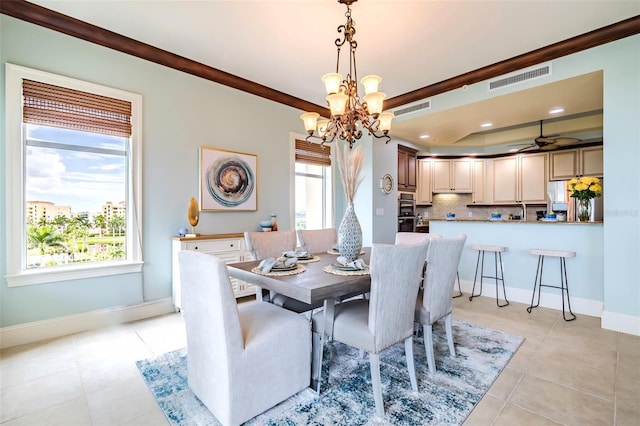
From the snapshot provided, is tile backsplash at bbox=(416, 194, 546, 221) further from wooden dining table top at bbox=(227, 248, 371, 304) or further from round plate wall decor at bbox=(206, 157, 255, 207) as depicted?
wooden dining table top at bbox=(227, 248, 371, 304)

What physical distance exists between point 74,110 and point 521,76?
477 centimetres

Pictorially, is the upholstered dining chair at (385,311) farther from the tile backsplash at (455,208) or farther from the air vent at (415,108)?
the tile backsplash at (455,208)

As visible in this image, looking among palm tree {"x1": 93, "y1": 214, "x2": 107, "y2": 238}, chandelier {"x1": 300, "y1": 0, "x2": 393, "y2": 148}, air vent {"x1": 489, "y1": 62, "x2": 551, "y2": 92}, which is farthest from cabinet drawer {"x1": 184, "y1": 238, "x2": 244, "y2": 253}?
air vent {"x1": 489, "y1": 62, "x2": 551, "y2": 92}

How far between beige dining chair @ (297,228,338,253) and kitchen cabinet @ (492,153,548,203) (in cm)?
498

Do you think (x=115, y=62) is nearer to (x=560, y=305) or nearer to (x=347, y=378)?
(x=347, y=378)

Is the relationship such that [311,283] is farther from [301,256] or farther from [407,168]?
[407,168]

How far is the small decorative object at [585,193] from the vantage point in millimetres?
3350

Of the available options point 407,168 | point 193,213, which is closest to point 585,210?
point 407,168

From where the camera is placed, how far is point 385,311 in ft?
5.44

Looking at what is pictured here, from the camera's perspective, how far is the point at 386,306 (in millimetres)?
1654

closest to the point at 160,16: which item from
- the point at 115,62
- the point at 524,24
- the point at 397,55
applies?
the point at 115,62

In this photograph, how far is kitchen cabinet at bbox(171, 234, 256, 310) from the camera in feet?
10.6

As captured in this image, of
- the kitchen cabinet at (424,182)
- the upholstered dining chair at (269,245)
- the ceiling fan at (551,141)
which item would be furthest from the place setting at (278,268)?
the ceiling fan at (551,141)

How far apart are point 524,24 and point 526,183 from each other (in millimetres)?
4231
